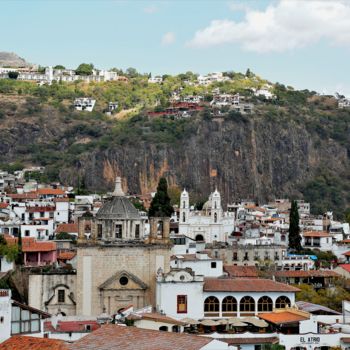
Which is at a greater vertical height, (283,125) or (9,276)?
(283,125)

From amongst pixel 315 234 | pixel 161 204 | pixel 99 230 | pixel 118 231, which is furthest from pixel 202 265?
pixel 315 234

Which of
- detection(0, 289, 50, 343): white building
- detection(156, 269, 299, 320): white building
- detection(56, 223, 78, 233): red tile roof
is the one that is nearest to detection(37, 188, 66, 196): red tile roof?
detection(56, 223, 78, 233): red tile roof

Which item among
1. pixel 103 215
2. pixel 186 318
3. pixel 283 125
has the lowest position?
pixel 186 318

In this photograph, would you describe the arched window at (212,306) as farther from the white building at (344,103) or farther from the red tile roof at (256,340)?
the white building at (344,103)

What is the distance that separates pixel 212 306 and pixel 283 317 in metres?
6.54

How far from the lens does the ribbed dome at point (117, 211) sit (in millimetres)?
56938

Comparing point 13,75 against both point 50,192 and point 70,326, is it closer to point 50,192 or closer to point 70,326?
point 50,192

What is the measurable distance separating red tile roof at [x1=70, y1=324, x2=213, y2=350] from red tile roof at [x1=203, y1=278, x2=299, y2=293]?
62.0 ft

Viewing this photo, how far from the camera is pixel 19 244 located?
6856 centimetres

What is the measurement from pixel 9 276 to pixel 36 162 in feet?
294

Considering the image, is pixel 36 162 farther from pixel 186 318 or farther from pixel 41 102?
pixel 186 318

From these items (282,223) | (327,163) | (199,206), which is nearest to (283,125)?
(327,163)

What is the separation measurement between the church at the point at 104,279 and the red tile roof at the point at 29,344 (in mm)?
24686

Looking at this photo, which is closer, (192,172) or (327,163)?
(192,172)
